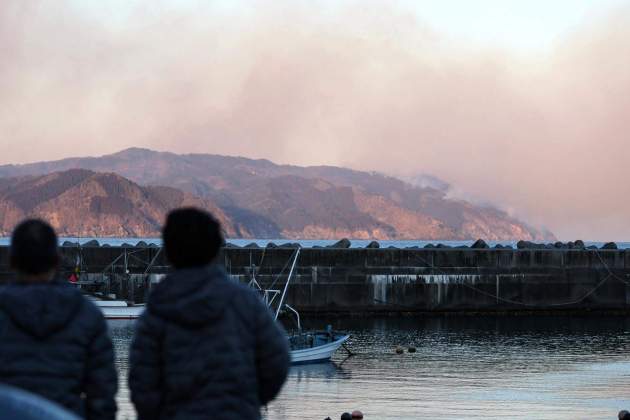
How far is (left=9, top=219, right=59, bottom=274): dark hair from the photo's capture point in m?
5.68

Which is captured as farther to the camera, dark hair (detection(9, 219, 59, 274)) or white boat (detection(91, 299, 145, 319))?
white boat (detection(91, 299, 145, 319))

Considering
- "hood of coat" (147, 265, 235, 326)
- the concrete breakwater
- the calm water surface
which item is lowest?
the calm water surface

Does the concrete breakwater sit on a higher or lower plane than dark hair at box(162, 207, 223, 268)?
higher

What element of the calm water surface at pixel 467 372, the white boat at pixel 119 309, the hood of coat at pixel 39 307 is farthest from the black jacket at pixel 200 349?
the white boat at pixel 119 309

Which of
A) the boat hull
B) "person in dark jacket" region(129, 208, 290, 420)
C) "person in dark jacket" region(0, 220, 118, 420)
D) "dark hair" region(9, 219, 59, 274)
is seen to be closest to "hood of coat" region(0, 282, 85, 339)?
"person in dark jacket" region(0, 220, 118, 420)

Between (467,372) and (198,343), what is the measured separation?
28.3 metres

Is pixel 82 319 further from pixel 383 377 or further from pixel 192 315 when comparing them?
pixel 383 377

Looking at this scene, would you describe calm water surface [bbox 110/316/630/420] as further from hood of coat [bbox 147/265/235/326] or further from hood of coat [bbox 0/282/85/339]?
hood of coat [bbox 147/265/235/326]

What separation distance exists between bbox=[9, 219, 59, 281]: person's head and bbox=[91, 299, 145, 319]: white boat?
4121cm

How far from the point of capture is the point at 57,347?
5.66 metres

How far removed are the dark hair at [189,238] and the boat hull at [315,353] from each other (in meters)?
28.7

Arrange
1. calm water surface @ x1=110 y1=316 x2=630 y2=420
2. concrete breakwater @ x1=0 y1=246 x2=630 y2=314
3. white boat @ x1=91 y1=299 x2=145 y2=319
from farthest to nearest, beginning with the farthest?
concrete breakwater @ x1=0 y1=246 x2=630 y2=314
white boat @ x1=91 y1=299 x2=145 y2=319
calm water surface @ x1=110 y1=316 x2=630 y2=420

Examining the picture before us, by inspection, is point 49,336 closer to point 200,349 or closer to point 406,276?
point 200,349

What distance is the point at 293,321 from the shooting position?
1779 inches
